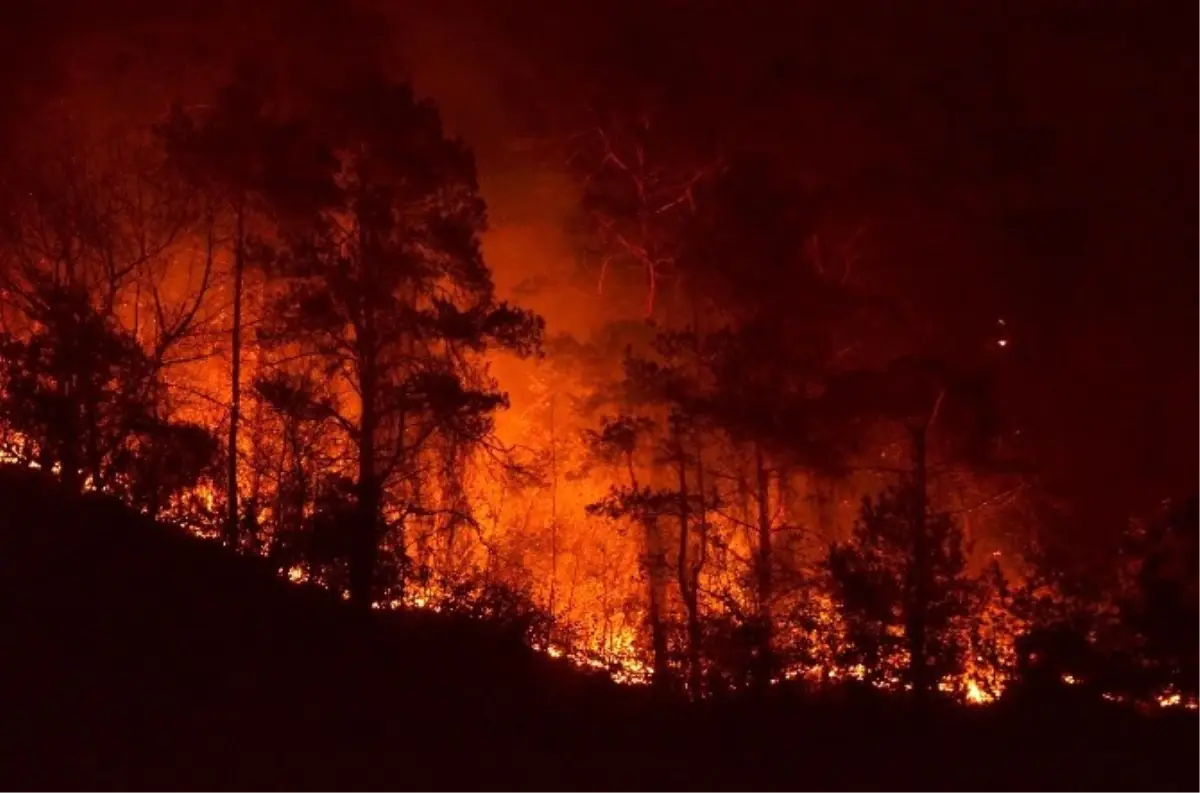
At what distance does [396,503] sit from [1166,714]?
11273 millimetres

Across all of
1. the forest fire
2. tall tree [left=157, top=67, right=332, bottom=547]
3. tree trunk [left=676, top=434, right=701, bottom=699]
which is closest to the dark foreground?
the forest fire

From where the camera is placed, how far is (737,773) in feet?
29.5

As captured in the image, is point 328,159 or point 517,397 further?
point 517,397

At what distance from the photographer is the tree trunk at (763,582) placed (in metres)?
15.3

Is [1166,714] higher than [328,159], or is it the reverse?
[328,159]

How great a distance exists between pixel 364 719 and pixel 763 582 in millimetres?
10833

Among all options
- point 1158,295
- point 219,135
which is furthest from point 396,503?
point 1158,295

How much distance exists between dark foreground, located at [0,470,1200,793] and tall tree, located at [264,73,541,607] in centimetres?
561

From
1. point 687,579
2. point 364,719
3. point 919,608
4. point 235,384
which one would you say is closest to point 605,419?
point 687,579

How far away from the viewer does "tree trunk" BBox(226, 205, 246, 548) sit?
18156 millimetres

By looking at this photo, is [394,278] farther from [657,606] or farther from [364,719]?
[364,719]

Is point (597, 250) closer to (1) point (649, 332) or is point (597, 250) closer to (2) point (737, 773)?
(1) point (649, 332)

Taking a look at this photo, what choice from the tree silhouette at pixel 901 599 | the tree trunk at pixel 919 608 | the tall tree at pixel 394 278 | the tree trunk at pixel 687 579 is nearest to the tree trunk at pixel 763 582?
the tree trunk at pixel 687 579

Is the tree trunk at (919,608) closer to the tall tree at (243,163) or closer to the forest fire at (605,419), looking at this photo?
the forest fire at (605,419)
